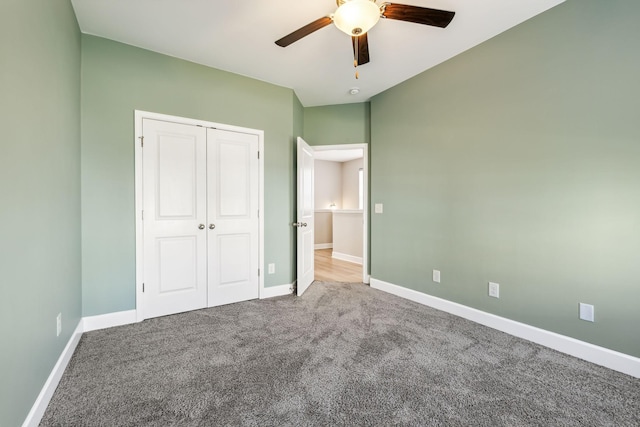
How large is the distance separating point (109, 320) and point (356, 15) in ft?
10.6

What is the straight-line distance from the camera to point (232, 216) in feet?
9.71

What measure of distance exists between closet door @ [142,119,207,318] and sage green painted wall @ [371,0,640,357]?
2459 mm

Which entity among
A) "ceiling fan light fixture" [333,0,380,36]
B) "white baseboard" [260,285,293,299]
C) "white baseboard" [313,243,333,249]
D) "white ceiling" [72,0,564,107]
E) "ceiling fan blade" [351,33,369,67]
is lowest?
"white baseboard" [260,285,293,299]

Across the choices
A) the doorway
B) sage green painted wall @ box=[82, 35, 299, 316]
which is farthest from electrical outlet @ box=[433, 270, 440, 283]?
sage green painted wall @ box=[82, 35, 299, 316]

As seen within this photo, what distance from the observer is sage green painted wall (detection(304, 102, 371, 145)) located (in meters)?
3.73

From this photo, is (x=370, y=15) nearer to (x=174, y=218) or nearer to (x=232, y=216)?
(x=232, y=216)

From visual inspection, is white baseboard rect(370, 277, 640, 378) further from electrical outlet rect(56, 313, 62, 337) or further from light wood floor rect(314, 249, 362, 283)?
electrical outlet rect(56, 313, 62, 337)

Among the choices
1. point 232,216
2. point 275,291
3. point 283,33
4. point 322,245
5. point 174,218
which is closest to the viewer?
point 283,33

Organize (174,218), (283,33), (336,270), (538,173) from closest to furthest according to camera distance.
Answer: (538,173) < (283,33) < (174,218) < (336,270)

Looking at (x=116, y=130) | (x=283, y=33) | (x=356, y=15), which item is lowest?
(x=116, y=130)

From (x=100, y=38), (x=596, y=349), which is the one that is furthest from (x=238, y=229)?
(x=596, y=349)

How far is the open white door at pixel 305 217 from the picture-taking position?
321 centimetres

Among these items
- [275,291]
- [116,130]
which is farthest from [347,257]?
[116,130]

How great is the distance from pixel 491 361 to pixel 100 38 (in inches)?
168
